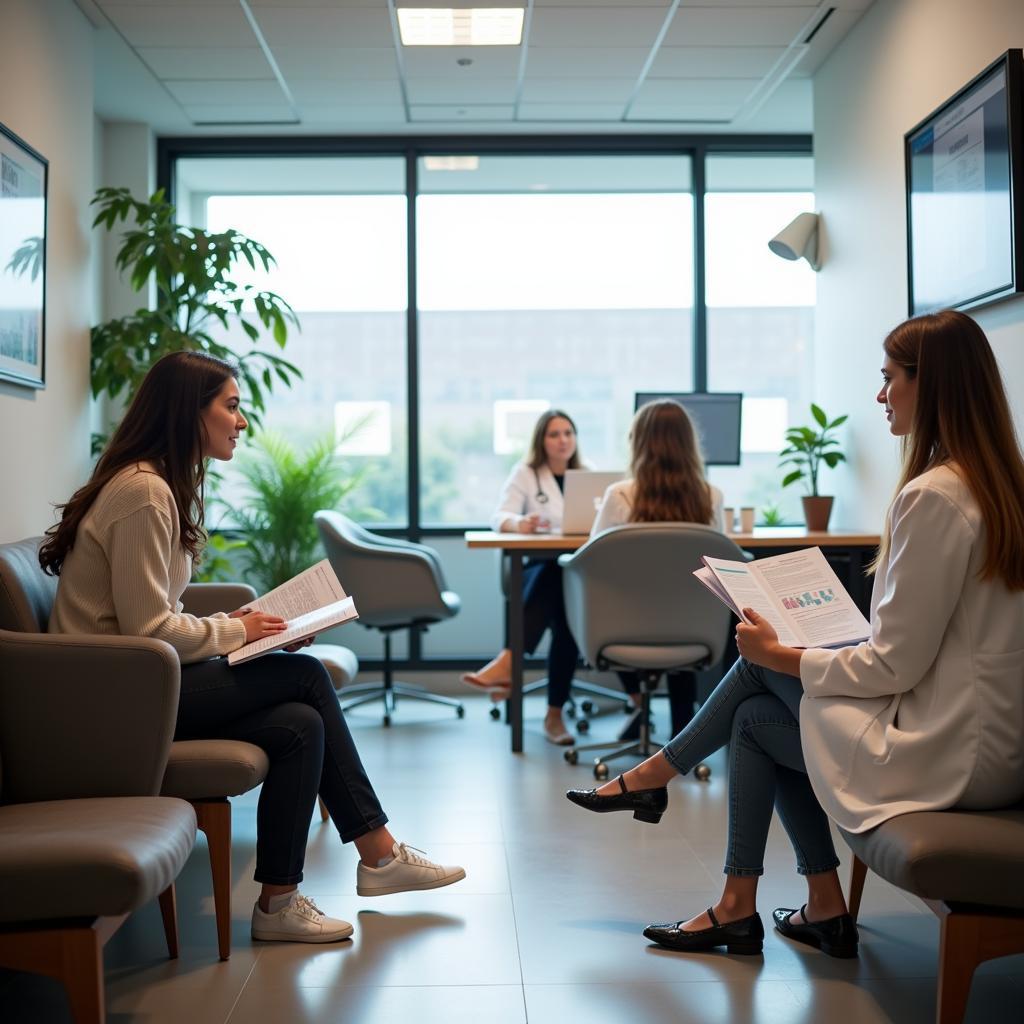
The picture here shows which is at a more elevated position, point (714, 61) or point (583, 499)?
point (714, 61)

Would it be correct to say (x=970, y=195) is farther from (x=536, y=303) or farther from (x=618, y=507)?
(x=536, y=303)

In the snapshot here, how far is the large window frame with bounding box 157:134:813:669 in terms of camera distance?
19.9 ft

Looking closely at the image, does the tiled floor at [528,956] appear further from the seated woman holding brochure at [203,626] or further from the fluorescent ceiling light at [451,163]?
the fluorescent ceiling light at [451,163]

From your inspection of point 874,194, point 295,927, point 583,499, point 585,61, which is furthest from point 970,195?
point 295,927

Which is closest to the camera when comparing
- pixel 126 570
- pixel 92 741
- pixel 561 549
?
pixel 92 741

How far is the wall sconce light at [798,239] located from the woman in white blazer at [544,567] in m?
1.29

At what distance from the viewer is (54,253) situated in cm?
400

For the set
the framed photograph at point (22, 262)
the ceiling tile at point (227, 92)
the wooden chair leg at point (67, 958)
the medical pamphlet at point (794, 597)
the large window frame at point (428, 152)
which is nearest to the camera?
the wooden chair leg at point (67, 958)

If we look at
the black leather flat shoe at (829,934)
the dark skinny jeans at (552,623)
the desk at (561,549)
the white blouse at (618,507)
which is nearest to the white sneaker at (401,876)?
the black leather flat shoe at (829,934)

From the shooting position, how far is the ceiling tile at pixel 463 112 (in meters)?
5.58

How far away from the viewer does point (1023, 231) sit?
3221 mm

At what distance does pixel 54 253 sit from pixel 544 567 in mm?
2249

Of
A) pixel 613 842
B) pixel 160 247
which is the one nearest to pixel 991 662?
pixel 613 842

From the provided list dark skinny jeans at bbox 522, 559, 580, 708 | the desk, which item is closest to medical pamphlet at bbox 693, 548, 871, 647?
the desk
